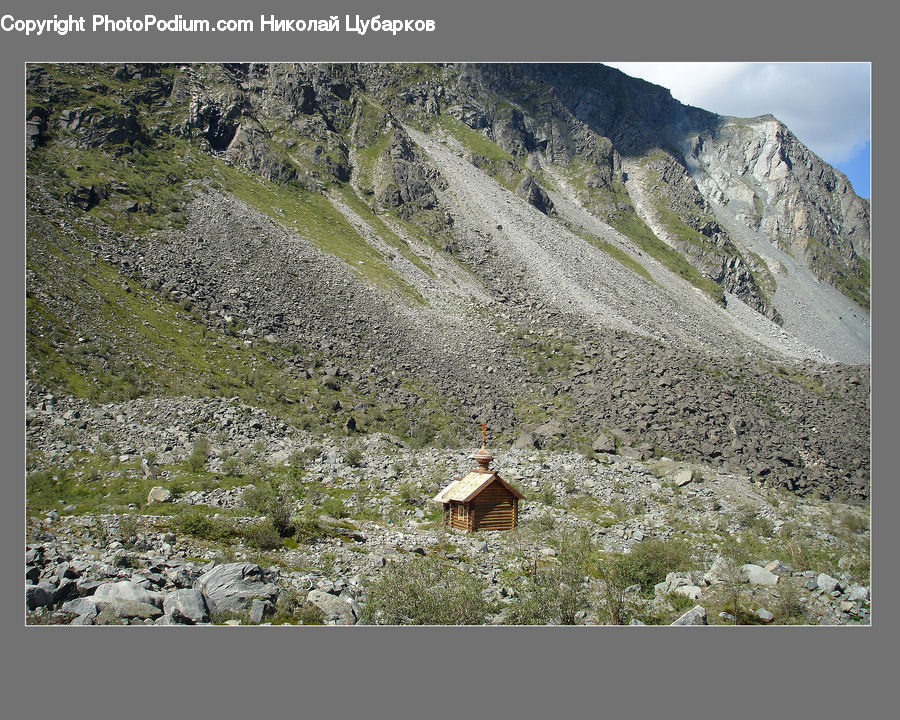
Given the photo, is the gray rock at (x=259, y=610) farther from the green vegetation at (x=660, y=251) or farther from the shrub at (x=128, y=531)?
the green vegetation at (x=660, y=251)

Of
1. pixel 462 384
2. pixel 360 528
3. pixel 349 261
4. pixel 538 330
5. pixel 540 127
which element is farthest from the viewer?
pixel 540 127

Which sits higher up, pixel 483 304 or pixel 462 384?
pixel 483 304

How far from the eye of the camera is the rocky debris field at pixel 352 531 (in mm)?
17141

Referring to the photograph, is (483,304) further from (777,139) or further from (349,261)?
(777,139)

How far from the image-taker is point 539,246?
70.3m

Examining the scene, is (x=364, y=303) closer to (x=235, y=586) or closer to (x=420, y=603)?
(x=235, y=586)

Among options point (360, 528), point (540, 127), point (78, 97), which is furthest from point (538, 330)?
Result: point (540, 127)

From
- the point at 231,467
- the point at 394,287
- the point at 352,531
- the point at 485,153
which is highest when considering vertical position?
the point at 485,153

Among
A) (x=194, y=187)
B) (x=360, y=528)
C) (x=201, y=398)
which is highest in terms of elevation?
(x=194, y=187)

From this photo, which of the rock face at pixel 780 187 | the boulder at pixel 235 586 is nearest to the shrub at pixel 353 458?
the boulder at pixel 235 586

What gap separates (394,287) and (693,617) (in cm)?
Result: 4064

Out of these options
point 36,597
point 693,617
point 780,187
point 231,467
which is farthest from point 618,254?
point 36,597

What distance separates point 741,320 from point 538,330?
4880 centimetres

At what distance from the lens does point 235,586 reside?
17.1 m
